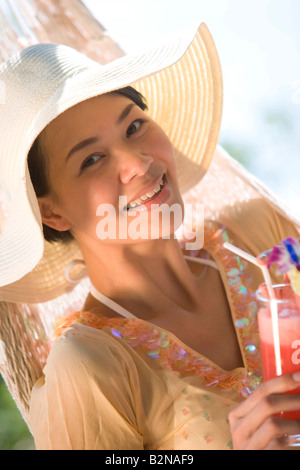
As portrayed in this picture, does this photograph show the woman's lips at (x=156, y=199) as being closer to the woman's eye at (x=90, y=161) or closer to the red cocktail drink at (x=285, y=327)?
the woman's eye at (x=90, y=161)

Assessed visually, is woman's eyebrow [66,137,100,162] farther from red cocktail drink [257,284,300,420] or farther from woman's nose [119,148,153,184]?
red cocktail drink [257,284,300,420]

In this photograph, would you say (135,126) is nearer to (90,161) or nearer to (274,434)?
(90,161)

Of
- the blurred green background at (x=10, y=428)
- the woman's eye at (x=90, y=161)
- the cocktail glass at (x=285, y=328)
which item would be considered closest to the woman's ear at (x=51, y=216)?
the woman's eye at (x=90, y=161)

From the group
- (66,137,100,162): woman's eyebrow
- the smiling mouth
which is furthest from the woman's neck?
(66,137,100,162): woman's eyebrow

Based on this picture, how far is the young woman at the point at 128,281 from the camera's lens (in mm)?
1049

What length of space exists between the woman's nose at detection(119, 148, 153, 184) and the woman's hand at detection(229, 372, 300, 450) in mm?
482

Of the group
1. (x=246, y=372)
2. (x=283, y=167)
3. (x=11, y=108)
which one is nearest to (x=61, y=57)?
(x=11, y=108)

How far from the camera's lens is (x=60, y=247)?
4.91 ft

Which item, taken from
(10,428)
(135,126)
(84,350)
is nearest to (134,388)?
(84,350)

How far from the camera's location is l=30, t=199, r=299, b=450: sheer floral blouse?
104 centimetres

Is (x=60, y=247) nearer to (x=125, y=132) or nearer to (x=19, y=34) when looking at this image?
(x=125, y=132)

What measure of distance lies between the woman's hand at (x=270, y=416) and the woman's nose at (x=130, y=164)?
1.58ft

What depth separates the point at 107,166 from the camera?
1186mm
